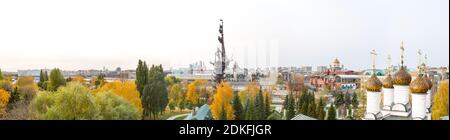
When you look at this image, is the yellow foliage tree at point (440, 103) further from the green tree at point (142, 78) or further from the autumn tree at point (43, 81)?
the autumn tree at point (43, 81)

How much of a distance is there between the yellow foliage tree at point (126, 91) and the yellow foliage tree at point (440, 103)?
404 cm

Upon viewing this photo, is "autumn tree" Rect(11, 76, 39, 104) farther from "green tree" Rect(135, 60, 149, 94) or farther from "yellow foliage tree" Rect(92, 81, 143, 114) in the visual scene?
"green tree" Rect(135, 60, 149, 94)

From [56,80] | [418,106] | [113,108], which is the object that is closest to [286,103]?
[418,106]

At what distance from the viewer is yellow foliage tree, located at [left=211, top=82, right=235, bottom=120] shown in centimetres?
553

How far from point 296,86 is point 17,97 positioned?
16.4 feet

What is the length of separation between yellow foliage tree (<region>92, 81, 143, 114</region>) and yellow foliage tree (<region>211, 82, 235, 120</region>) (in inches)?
46.8

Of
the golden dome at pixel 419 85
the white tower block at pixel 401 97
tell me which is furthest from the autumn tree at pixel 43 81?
the golden dome at pixel 419 85

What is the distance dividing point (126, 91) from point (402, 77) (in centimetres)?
398

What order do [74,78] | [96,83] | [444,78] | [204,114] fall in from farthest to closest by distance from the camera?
[96,83] → [74,78] → [204,114] → [444,78]

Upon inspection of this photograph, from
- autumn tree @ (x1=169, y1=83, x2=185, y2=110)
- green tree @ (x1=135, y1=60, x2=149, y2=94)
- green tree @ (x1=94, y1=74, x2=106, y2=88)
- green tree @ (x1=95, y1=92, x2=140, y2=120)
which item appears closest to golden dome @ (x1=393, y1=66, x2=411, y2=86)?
green tree @ (x1=95, y1=92, x2=140, y2=120)
